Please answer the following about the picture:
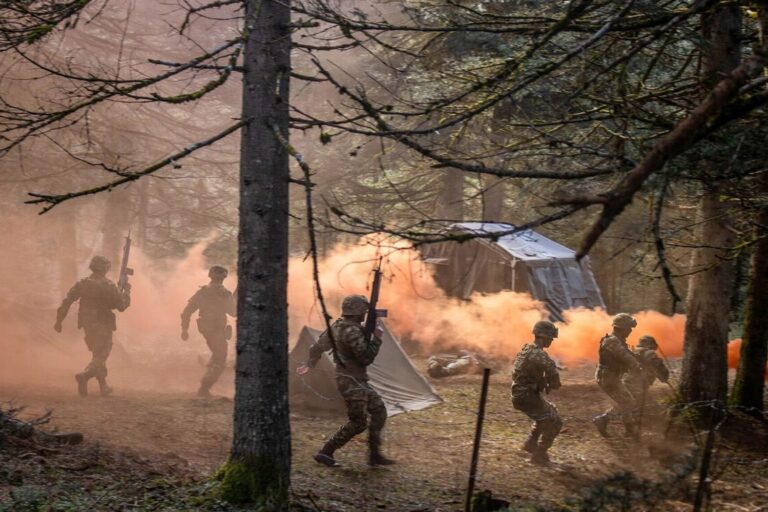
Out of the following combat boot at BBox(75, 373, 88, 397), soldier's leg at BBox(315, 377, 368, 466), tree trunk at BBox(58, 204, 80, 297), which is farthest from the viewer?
tree trunk at BBox(58, 204, 80, 297)

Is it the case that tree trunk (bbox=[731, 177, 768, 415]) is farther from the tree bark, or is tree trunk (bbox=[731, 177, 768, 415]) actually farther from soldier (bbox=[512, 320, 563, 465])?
soldier (bbox=[512, 320, 563, 465])

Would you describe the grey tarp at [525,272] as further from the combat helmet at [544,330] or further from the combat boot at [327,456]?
the combat boot at [327,456]

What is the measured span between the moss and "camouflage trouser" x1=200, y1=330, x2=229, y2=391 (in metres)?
6.06

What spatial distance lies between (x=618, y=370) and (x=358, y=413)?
12.6 ft

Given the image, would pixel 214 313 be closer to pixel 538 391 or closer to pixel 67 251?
pixel 538 391

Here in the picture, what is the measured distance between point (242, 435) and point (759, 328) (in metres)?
7.64

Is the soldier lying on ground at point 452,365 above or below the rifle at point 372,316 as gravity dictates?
below

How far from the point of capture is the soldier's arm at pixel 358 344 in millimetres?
8359

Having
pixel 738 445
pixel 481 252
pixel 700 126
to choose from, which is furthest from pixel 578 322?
pixel 700 126

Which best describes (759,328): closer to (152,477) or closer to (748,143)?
(748,143)

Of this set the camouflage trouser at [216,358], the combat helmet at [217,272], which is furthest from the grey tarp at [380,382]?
the combat helmet at [217,272]

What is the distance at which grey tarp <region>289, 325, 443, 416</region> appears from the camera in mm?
11156

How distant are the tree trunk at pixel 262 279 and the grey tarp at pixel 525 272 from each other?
36.0 ft

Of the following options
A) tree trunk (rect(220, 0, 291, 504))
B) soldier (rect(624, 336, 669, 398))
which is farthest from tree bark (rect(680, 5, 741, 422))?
tree trunk (rect(220, 0, 291, 504))
